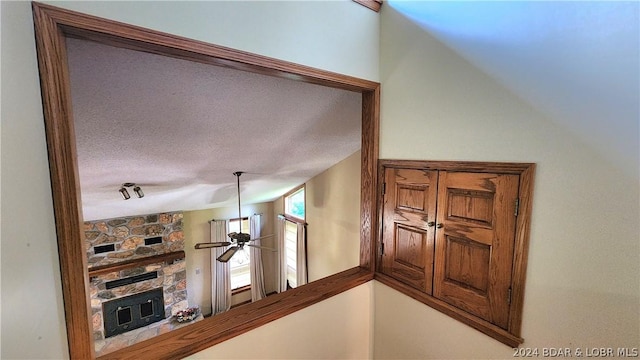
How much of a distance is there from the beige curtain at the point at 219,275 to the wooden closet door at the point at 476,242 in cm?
529

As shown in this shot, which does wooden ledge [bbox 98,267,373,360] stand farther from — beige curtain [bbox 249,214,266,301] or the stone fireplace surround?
beige curtain [bbox 249,214,266,301]

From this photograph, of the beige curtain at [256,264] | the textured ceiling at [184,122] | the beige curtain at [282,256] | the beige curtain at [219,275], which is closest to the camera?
the textured ceiling at [184,122]

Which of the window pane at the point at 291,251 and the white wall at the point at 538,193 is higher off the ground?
the white wall at the point at 538,193

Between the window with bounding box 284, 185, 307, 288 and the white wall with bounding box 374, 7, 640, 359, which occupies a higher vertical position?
the white wall with bounding box 374, 7, 640, 359

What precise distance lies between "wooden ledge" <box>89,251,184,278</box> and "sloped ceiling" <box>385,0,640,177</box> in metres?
5.85

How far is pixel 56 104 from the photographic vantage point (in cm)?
90

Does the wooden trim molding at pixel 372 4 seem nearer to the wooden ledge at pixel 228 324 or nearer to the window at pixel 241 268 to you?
the wooden ledge at pixel 228 324

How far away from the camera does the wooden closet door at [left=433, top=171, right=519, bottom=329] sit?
129cm

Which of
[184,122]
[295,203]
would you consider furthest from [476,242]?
[295,203]

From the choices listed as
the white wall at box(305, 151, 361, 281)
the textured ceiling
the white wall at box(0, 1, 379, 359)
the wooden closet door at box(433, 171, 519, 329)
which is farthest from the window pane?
the white wall at box(0, 1, 379, 359)

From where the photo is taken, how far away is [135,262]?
500 cm

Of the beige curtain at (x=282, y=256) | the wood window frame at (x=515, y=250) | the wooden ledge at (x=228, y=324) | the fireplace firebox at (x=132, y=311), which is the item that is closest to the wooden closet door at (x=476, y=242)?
the wood window frame at (x=515, y=250)

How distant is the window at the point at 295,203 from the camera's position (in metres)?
5.81

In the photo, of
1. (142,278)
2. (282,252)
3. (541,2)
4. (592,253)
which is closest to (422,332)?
(592,253)
